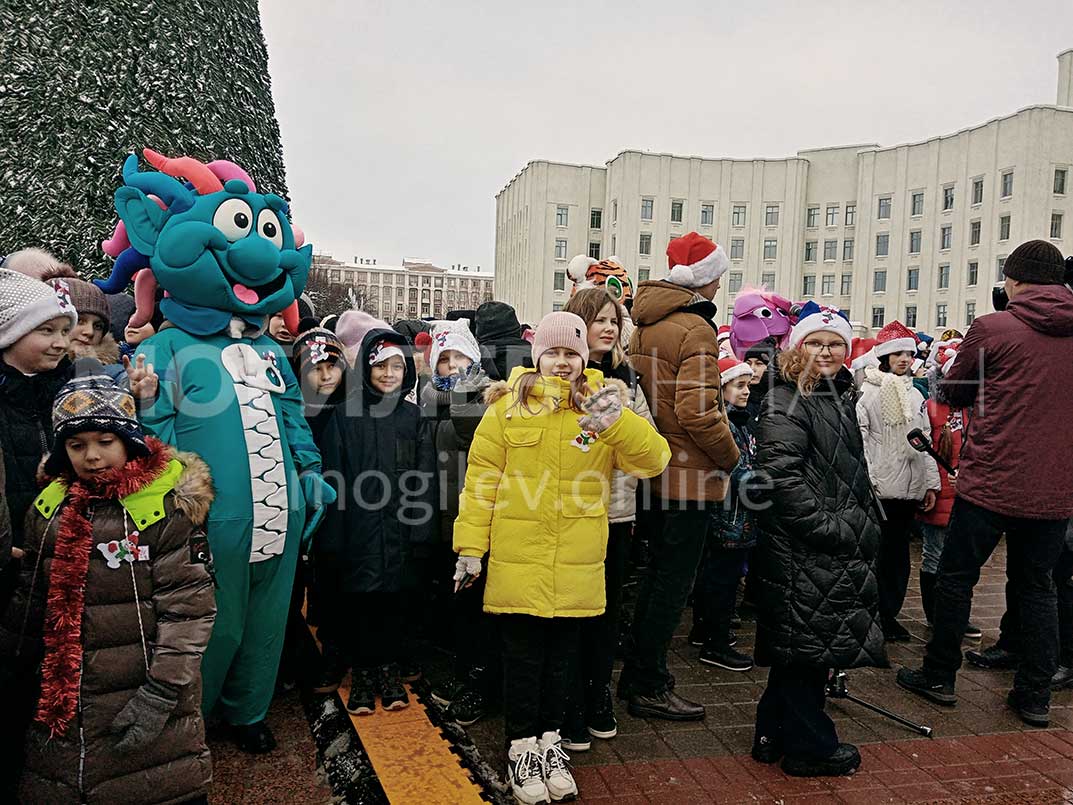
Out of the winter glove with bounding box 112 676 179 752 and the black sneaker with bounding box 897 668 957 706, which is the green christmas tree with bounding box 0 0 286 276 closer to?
the winter glove with bounding box 112 676 179 752

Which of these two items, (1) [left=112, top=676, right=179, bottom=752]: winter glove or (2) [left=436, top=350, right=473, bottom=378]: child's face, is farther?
(2) [left=436, top=350, right=473, bottom=378]: child's face

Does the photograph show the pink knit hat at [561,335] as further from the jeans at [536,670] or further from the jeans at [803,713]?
the jeans at [803,713]

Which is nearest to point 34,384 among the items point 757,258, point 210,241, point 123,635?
point 210,241

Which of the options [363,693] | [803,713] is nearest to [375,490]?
[363,693]

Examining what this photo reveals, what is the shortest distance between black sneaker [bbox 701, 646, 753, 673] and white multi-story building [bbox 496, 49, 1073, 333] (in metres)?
45.0

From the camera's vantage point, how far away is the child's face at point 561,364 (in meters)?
3.22

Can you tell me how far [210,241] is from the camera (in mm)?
3178

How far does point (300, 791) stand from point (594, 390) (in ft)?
6.69

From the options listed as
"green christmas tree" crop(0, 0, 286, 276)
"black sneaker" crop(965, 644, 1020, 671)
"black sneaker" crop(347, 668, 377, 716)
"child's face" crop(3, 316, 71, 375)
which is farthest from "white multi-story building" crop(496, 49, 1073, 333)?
"child's face" crop(3, 316, 71, 375)

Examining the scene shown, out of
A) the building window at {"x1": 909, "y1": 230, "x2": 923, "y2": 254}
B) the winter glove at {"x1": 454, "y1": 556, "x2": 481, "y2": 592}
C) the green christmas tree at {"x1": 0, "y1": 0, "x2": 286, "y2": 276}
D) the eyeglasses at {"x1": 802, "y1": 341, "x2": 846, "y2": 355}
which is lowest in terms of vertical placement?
the winter glove at {"x1": 454, "y1": 556, "x2": 481, "y2": 592}

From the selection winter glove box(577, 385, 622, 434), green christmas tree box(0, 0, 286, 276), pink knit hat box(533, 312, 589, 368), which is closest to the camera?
winter glove box(577, 385, 622, 434)

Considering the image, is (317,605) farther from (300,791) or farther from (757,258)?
(757,258)

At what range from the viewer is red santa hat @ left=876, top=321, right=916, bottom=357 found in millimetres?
5564

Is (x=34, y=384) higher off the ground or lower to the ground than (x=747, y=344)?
lower
